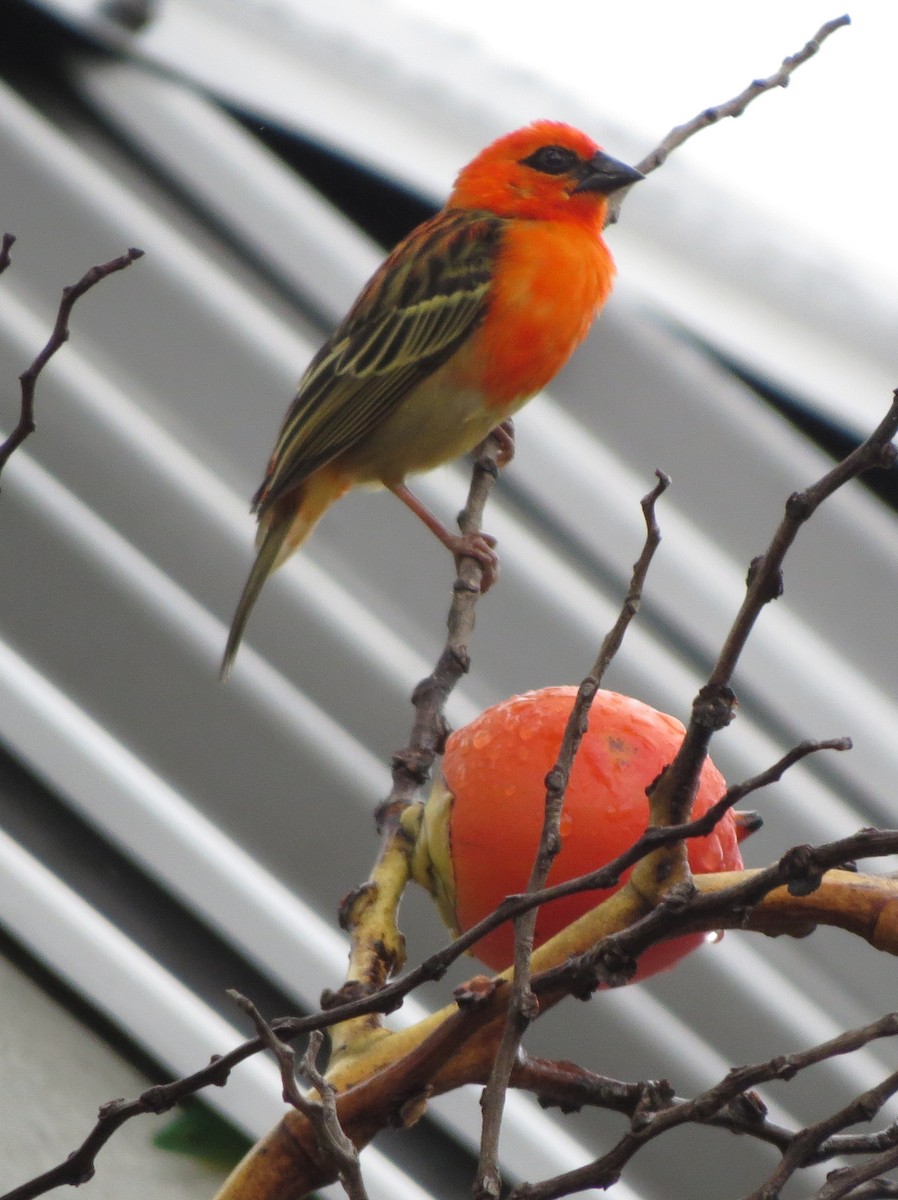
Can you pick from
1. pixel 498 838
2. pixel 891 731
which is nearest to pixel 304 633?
pixel 891 731

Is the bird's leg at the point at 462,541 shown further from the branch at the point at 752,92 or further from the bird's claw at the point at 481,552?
the branch at the point at 752,92

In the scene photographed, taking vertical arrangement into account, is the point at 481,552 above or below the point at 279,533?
above

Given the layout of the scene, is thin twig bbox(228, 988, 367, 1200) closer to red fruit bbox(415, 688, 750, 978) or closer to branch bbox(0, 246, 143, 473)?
red fruit bbox(415, 688, 750, 978)

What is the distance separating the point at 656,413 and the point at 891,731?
87 cm

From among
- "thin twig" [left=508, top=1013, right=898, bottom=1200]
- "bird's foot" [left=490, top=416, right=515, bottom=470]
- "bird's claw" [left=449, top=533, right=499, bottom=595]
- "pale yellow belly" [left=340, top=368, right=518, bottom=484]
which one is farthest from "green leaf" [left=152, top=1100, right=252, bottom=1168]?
"thin twig" [left=508, top=1013, right=898, bottom=1200]

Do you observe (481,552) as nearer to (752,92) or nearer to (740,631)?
(752,92)

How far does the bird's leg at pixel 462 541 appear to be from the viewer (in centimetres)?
234

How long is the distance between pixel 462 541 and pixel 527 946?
1.37 m

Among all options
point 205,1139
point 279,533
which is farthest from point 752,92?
point 205,1139

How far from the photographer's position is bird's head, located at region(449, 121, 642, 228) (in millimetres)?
3691

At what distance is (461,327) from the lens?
3557 mm

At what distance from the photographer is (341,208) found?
3938mm

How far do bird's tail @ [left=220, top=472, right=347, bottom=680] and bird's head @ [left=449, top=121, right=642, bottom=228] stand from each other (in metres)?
0.87

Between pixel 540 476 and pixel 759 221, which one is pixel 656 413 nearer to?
pixel 540 476
